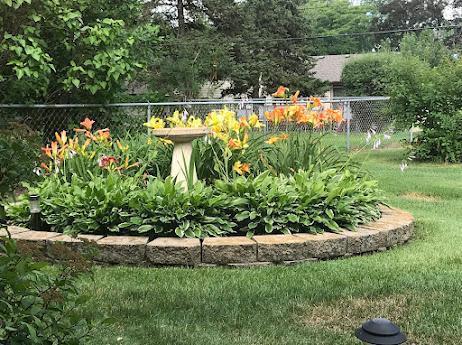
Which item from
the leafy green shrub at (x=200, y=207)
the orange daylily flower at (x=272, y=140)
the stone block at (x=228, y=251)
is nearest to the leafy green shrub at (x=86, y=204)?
the leafy green shrub at (x=200, y=207)

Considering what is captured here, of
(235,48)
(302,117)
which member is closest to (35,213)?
(302,117)

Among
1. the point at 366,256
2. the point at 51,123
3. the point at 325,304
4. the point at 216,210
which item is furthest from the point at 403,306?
the point at 51,123

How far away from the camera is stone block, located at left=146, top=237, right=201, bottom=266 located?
13.4 feet

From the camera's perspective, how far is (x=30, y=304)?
1.65 metres

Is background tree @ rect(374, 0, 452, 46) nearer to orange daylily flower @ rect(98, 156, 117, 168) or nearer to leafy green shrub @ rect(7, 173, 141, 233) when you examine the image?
orange daylily flower @ rect(98, 156, 117, 168)

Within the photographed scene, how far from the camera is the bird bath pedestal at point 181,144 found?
4891mm

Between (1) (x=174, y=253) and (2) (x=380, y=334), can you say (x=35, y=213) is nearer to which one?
(1) (x=174, y=253)

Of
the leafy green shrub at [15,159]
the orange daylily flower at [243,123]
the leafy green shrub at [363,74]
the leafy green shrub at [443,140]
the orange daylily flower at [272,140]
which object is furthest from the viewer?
the leafy green shrub at [363,74]

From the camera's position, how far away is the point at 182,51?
19922mm

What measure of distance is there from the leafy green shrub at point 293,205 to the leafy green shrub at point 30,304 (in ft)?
8.67

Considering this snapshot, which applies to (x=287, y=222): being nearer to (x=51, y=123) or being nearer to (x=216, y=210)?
(x=216, y=210)

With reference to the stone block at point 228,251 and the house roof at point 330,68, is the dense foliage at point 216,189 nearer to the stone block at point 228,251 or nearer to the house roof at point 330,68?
the stone block at point 228,251

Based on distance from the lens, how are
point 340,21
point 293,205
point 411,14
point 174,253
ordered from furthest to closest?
point 340,21, point 411,14, point 293,205, point 174,253

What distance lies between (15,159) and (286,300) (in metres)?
2.10
